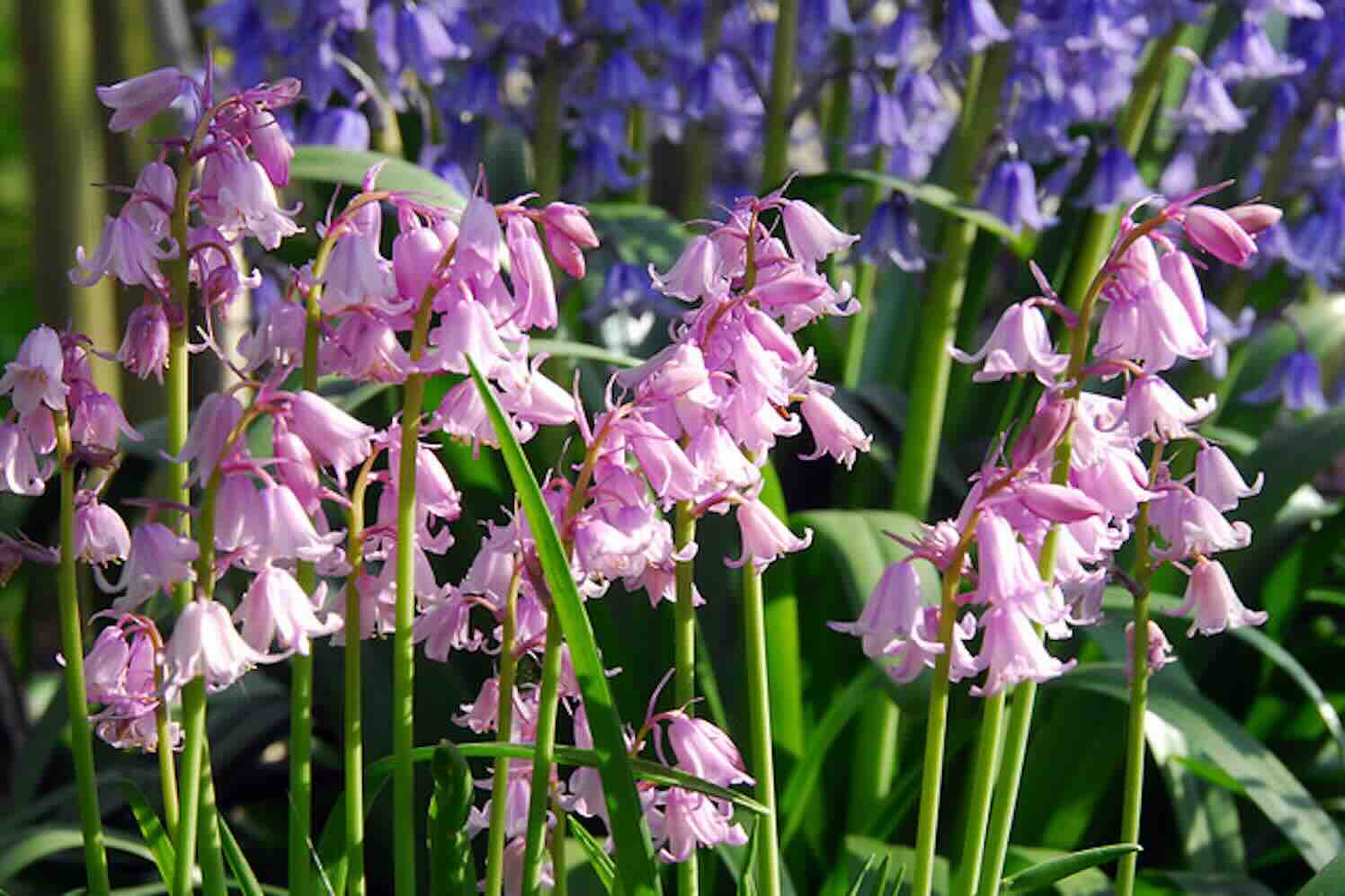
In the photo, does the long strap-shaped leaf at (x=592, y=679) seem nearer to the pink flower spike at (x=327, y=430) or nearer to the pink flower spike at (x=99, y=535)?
the pink flower spike at (x=327, y=430)

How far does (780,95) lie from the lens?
3414mm

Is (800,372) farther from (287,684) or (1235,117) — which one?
(1235,117)

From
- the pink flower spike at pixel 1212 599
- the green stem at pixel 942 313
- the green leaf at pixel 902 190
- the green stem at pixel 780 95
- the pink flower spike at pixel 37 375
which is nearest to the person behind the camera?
the pink flower spike at pixel 37 375

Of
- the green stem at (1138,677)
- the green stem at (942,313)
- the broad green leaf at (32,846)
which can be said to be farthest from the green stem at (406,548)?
the green stem at (942,313)

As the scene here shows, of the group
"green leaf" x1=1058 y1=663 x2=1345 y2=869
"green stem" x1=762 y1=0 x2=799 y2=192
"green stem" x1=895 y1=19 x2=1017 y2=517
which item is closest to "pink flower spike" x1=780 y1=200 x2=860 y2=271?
"green leaf" x1=1058 y1=663 x2=1345 y2=869

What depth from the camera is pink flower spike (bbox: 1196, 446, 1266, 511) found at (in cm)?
133

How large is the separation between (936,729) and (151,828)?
2.31ft

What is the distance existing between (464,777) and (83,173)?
369 cm

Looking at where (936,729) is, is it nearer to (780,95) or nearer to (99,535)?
(99,535)

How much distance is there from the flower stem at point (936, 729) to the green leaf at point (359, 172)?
1.17 m

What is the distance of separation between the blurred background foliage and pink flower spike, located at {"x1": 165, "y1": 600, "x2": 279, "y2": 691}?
2.37 ft

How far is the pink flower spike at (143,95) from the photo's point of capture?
3.89 feet

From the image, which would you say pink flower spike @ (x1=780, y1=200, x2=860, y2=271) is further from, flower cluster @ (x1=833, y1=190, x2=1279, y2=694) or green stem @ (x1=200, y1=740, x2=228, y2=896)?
green stem @ (x1=200, y1=740, x2=228, y2=896)

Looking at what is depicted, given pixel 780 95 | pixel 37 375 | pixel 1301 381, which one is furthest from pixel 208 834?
pixel 1301 381
